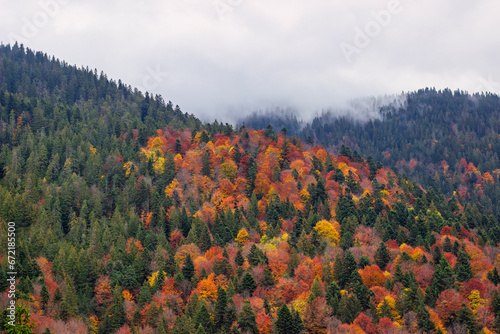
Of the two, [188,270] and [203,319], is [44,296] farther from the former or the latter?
[203,319]

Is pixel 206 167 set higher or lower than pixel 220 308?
higher

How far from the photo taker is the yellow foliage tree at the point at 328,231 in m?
94.1

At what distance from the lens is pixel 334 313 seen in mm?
70562

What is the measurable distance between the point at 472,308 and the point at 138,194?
80538mm

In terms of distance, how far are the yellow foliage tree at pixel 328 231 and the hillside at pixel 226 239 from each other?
269 millimetres

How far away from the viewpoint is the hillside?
70.8 m

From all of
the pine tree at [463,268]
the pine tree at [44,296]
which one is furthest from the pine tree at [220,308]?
the pine tree at [463,268]

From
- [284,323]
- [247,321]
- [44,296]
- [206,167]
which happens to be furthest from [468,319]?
[206,167]

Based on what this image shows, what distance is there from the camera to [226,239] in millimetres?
96625

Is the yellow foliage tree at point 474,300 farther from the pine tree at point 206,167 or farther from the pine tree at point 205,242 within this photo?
the pine tree at point 206,167

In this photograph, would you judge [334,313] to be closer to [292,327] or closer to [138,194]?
[292,327]

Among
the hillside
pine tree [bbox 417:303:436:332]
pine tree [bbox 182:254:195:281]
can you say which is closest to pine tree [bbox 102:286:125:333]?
the hillside

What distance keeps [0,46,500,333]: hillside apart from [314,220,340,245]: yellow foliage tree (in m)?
0.27

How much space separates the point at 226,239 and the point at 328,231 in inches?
865
